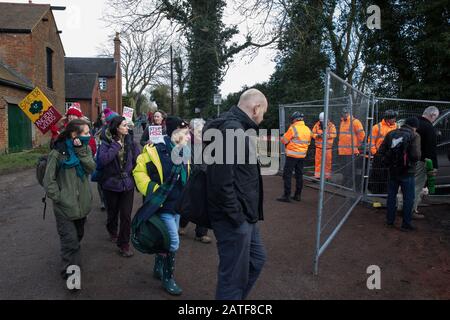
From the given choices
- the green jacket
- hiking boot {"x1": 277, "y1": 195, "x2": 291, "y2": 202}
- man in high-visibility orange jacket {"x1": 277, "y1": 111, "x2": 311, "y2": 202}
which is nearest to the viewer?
the green jacket

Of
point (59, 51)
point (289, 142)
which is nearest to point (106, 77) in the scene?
point (59, 51)

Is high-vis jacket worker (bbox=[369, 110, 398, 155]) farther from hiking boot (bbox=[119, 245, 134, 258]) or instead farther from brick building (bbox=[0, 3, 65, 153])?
brick building (bbox=[0, 3, 65, 153])

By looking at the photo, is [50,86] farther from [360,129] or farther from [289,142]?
[360,129]

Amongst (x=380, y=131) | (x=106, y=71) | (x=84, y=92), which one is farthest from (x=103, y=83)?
(x=380, y=131)

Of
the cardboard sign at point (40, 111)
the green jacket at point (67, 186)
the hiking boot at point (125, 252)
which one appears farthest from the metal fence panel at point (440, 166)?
the cardboard sign at point (40, 111)

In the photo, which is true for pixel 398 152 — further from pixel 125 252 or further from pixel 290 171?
pixel 125 252

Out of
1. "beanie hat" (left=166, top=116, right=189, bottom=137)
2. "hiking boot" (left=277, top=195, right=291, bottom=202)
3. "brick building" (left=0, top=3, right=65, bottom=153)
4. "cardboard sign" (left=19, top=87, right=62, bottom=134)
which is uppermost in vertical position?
"brick building" (left=0, top=3, right=65, bottom=153)

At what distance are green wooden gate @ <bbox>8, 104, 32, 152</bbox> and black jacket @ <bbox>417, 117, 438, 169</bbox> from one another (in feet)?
54.4

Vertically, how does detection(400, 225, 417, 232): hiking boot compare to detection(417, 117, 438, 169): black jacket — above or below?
below

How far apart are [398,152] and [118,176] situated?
4.21m

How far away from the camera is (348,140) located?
5863 mm

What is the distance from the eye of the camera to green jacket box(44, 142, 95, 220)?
12.3ft

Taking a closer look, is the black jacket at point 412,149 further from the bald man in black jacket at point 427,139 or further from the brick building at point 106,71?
the brick building at point 106,71

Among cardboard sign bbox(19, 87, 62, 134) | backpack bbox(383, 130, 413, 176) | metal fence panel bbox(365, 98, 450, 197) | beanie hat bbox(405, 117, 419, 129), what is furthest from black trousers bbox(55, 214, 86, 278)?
metal fence panel bbox(365, 98, 450, 197)
